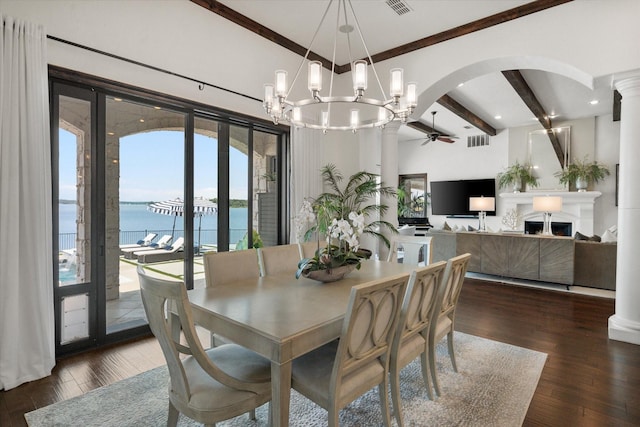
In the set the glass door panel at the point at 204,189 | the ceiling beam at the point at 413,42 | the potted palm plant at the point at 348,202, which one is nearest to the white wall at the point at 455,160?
the potted palm plant at the point at 348,202

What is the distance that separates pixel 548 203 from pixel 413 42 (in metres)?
3.66

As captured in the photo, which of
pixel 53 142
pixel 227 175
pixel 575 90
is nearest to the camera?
pixel 53 142

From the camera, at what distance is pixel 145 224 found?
3.49 metres

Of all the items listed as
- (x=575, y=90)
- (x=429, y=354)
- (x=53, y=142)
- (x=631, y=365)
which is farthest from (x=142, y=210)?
(x=575, y=90)

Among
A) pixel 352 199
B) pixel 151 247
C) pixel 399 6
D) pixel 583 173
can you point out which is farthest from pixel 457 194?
pixel 151 247

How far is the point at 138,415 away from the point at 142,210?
77.2 inches

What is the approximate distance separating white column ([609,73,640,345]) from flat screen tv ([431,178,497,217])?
6.32 meters

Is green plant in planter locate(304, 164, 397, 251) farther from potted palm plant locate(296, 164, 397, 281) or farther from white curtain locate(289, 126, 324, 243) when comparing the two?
white curtain locate(289, 126, 324, 243)

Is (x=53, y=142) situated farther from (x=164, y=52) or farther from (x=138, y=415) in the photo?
(x=138, y=415)

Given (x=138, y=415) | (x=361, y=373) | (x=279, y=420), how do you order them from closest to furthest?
(x=279, y=420) < (x=361, y=373) < (x=138, y=415)

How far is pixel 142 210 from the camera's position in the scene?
136 inches

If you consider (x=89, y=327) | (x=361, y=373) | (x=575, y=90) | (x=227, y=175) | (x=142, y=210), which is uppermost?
(x=575, y=90)

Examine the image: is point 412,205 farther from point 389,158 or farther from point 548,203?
point 389,158

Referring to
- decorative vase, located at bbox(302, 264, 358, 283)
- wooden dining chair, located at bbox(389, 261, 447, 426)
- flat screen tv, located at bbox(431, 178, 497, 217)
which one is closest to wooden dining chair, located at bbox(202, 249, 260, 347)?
decorative vase, located at bbox(302, 264, 358, 283)
